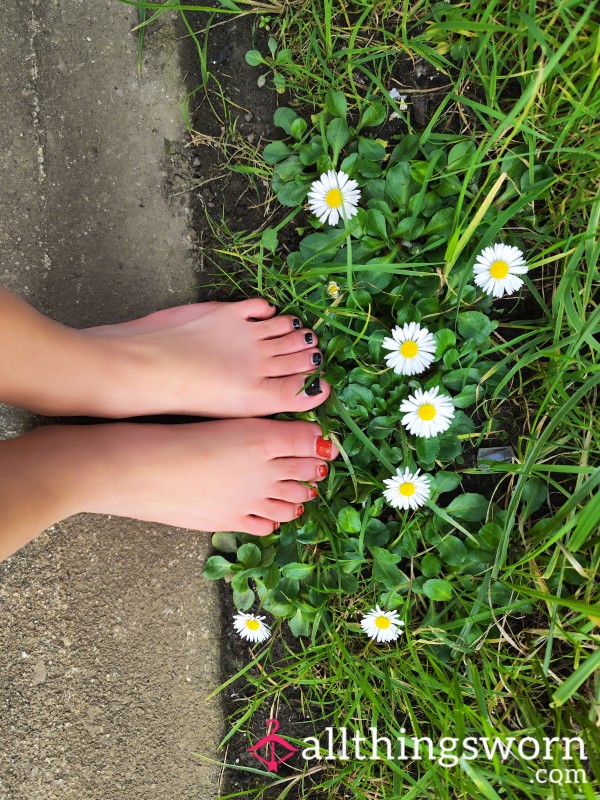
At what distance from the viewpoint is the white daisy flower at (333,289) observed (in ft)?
3.80

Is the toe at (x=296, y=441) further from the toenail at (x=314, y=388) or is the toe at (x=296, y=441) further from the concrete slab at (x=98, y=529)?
the concrete slab at (x=98, y=529)

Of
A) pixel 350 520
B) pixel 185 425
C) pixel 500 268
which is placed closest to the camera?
pixel 500 268

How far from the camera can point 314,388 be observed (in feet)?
3.99

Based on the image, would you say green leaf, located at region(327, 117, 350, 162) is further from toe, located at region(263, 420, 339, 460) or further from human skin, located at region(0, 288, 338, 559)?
toe, located at region(263, 420, 339, 460)

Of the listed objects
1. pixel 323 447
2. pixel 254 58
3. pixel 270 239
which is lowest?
pixel 323 447

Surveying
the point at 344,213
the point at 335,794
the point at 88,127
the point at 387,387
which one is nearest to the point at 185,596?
the point at 335,794

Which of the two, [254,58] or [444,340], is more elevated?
[254,58]

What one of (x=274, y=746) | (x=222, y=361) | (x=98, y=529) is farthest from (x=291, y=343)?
(x=274, y=746)

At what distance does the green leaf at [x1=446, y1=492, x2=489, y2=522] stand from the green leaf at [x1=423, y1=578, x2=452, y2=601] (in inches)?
5.0

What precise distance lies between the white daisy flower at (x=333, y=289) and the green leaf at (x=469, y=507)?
0.44m

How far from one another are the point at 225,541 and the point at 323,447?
30 cm

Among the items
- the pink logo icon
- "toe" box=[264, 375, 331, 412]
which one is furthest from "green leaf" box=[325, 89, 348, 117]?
the pink logo icon

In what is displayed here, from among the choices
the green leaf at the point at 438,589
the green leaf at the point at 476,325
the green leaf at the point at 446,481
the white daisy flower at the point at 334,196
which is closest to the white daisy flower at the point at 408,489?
the green leaf at the point at 446,481

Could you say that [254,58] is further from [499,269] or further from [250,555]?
[250,555]
